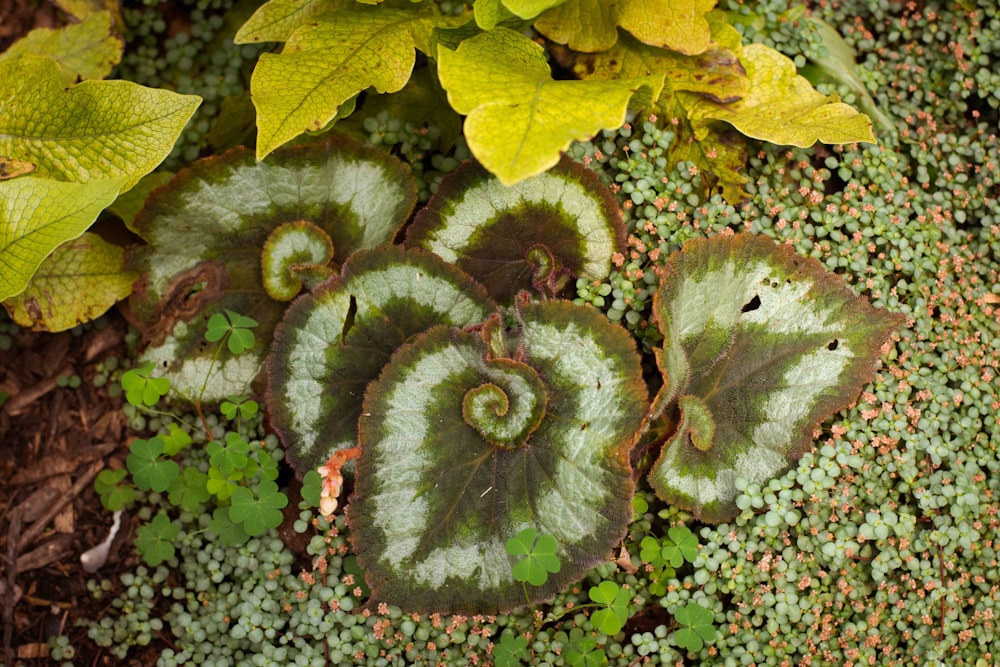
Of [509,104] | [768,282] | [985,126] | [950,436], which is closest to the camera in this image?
[509,104]

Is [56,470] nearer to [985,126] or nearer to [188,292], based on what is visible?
[188,292]

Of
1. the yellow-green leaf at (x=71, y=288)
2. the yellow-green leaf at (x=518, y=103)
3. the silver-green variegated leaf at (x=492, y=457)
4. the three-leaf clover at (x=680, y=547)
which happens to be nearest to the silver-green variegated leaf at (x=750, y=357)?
the three-leaf clover at (x=680, y=547)

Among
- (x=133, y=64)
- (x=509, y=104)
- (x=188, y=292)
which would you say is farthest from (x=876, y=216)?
(x=133, y=64)

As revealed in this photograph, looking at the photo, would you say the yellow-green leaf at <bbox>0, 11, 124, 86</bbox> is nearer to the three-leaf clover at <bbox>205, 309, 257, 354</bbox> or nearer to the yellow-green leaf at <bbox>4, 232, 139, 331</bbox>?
the yellow-green leaf at <bbox>4, 232, 139, 331</bbox>

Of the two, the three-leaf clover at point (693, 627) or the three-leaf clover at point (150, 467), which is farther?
the three-leaf clover at point (150, 467)

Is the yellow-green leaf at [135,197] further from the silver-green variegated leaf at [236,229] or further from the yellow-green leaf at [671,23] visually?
the yellow-green leaf at [671,23]

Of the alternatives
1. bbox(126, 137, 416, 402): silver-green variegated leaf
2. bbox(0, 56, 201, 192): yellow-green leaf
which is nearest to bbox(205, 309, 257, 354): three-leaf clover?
bbox(126, 137, 416, 402): silver-green variegated leaf

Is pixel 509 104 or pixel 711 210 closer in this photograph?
pixel 509 104
